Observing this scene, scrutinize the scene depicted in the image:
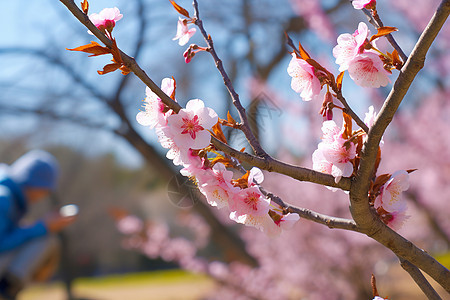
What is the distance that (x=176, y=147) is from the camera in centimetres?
52

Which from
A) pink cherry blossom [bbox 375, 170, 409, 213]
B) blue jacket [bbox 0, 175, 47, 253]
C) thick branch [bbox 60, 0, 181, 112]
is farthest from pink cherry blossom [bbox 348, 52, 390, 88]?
blue jacket [bbox 0, 175, 47, 253]

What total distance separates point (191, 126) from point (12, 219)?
100 inches

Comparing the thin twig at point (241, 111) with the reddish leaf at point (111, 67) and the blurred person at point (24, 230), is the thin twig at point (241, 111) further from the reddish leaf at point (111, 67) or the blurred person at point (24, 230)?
the blurred person at point (24, 230)

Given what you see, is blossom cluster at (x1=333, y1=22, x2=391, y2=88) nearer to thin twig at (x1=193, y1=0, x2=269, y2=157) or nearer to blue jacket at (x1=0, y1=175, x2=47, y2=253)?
thin twig at (x1=193, y1=0, x2=269, y2=157)

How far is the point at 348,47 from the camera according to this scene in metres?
0.51

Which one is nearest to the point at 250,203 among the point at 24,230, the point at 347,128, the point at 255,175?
the point at 255,175

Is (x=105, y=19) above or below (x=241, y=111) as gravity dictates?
above

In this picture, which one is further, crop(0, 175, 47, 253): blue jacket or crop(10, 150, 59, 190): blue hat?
crop(10, 150, 59, 190): blue hat

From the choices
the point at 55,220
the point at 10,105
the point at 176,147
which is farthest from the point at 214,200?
the point at 10,105

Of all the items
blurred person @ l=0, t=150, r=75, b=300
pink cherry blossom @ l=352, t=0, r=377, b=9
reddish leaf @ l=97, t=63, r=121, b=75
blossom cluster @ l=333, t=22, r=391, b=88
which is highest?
blurred person @ l=0, t=150, r=75, b=300

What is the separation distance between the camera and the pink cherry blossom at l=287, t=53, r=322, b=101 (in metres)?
0.51

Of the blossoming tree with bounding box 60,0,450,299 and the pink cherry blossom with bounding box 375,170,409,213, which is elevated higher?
the blossoming tree with bounding box 60,0,450,299

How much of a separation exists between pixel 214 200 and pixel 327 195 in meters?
3.26

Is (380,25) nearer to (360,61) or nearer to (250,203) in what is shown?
(360,61)
